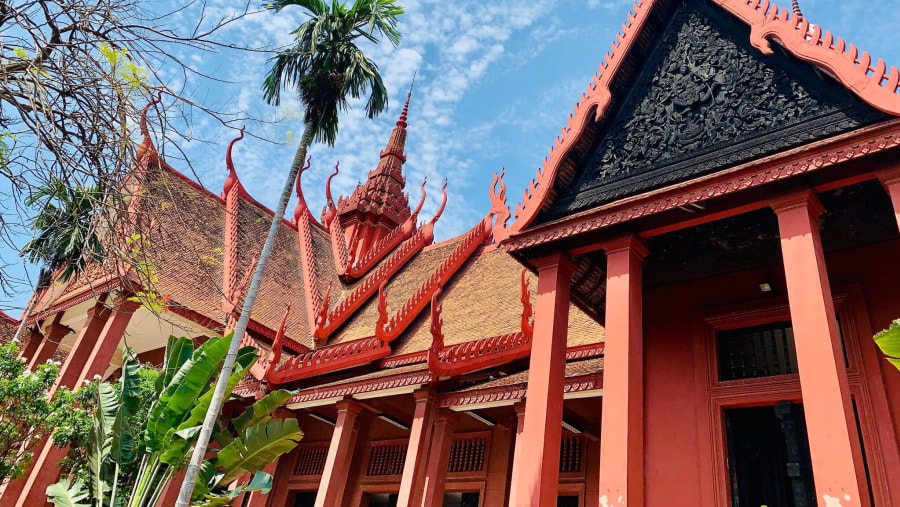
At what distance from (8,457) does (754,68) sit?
11430mm

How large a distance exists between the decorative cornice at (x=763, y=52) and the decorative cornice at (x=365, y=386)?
3453 mm

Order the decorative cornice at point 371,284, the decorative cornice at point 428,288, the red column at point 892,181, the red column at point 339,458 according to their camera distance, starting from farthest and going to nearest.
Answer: the decorative cornice at point 371,284, the decorative cornice at point 428,288, the red column at point 339,458, the red column at point 892,181

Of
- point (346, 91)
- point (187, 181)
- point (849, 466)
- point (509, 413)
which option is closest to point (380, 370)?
point (509, 413)

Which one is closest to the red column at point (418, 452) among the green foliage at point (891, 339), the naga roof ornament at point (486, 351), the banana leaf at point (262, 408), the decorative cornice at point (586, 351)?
the naga roof ornament at point (486, 351)

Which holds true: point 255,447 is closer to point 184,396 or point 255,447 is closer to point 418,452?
point 184,396

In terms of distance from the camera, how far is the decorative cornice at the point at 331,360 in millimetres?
10391

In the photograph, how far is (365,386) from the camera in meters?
9.32

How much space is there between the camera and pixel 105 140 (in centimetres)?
357

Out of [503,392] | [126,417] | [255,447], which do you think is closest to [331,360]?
[255,447]

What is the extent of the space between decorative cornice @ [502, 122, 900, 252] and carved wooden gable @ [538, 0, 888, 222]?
7.6 inches

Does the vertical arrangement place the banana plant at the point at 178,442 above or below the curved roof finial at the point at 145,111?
below

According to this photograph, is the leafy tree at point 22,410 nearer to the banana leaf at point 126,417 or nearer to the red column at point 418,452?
the banana leaf at point 126,417

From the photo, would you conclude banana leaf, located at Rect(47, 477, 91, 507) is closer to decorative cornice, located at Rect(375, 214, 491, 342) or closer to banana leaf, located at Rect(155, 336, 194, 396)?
banana leaf, located at Rect(155, 336, 194, 396)

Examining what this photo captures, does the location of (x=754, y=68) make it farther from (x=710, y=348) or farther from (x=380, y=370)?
(x=380, y=370)
